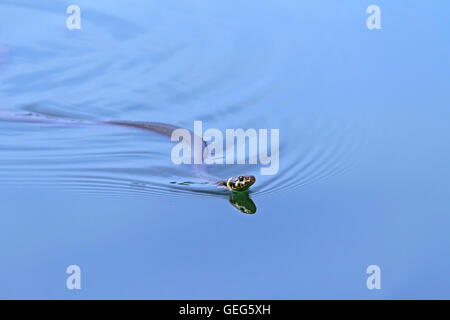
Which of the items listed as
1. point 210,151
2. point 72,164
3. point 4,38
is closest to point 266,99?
point 210,151

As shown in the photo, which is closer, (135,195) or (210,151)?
(135,195)

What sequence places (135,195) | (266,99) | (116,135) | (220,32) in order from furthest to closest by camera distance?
(220,32) < (266,99) < (116,135) < (135,195)

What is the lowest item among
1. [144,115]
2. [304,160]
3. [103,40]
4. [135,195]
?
[135,195]

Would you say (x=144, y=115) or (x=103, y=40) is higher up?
(x=103, y=40)

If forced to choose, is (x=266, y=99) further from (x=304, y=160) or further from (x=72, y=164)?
(x=72, y=164)

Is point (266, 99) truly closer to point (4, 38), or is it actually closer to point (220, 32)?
point (220, 32)

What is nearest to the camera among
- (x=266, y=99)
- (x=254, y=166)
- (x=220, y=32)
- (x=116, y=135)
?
(x=254, y=166)

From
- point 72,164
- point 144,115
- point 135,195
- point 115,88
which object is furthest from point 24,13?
point 135,195
